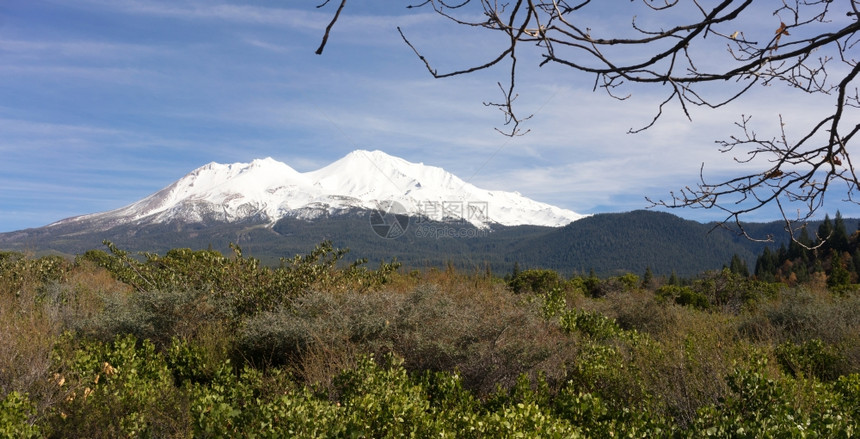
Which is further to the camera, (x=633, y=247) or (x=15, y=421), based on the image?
(x=633, y=247)

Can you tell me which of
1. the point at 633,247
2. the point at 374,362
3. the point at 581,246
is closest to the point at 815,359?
the point at 374,362

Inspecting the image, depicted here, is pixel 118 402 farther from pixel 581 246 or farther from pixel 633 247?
pixel 581 246

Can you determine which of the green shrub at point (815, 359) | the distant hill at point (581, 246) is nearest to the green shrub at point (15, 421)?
the green shrub at point (815, 359)

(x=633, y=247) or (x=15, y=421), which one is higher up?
(x=633, y=247)

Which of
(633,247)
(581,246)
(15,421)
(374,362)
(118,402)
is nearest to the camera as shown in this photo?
(15,421)

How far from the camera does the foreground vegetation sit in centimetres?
372

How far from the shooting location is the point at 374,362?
4.96m

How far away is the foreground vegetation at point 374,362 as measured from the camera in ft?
12.2

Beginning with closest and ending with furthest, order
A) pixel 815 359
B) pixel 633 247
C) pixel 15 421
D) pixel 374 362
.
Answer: pixel 15 421
pixel 374 362
pixel 815 359
pixel 633 247

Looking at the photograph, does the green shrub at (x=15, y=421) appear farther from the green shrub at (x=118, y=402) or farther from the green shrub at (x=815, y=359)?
the green shrub at (x=815, y=359)

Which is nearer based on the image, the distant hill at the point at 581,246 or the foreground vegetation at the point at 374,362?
the foreground vegetation at the point at 374,362

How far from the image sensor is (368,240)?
196625 mm

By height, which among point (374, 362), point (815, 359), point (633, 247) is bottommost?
point (815, 359)

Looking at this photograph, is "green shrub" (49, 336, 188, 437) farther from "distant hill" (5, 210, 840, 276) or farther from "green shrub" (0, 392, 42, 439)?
"distant hill" (5, 210, 840, 276)
